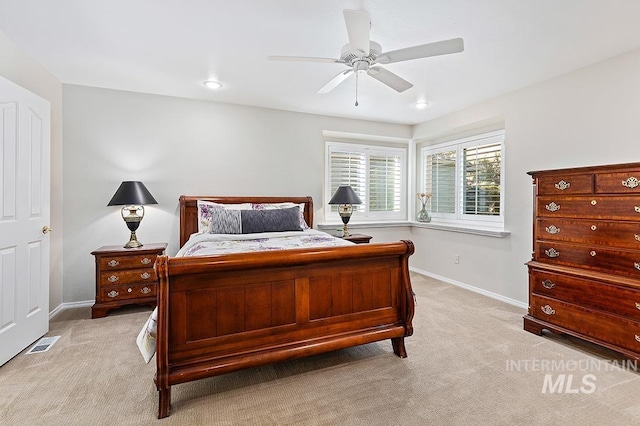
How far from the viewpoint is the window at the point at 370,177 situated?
190 inches

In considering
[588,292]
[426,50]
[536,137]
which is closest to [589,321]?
[588,292]

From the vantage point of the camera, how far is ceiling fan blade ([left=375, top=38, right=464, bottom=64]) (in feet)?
6.11

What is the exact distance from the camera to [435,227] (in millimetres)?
4688

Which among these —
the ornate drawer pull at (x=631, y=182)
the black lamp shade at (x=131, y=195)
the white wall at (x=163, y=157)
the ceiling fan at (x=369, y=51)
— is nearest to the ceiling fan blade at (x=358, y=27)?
the ceiling fan at (x=369, y=51)

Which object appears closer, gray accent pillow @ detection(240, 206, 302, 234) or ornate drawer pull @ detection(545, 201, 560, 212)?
ornate drawer pull @ detection(545, 201, 560, 212)

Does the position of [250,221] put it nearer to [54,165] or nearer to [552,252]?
[54,165]

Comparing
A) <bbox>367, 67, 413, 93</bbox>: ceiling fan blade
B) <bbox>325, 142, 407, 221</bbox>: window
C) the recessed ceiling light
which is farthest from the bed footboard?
<bbox>325, 142, 407, 221</bbox>: window

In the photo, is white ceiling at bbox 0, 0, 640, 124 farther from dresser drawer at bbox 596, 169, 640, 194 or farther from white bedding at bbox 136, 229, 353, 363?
white bedding at bbox 136, 229, 353, 363

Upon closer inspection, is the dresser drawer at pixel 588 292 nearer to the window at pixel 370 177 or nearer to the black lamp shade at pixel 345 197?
the black lamp shade at pixel 345 197

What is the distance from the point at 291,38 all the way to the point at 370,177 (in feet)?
9.87

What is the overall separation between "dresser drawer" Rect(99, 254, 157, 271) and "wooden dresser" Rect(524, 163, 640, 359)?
149 inches

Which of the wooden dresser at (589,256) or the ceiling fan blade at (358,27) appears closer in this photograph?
the ceiling fan blade at (358,27)

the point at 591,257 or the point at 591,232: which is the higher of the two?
the point at 591,232

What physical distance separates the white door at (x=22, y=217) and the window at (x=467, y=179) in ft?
15.8
